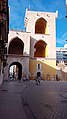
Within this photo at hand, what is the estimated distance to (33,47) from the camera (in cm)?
5441

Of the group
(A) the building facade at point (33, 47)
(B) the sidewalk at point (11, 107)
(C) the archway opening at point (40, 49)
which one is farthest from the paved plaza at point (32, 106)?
(C) the archway opening at point (40, 49)

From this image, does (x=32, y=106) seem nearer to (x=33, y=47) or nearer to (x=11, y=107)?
(x=11, y=107)

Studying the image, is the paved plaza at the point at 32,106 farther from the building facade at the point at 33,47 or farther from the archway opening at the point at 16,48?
the archway opening at the point at 16,48

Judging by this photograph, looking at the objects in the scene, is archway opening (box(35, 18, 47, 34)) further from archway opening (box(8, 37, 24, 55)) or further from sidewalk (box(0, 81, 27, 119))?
sidewalk (box(0, 81, 27, 119))

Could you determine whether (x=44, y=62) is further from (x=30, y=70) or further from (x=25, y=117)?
(x=25, y=117)

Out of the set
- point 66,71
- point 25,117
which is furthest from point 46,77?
point 25,117

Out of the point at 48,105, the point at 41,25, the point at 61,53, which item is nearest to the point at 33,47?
the point at 41,25

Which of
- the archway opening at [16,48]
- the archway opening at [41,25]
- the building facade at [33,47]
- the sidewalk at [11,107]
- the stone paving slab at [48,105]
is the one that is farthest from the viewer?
the archway opening at [41,25]

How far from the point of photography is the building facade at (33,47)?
51281 millimetres

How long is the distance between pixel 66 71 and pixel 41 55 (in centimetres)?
833

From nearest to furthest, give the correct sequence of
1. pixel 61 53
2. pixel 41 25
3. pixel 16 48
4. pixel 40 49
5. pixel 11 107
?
pixel 11 107, pixel 16 48, pixel 40 49, pixel 41 25, pixel 61 53

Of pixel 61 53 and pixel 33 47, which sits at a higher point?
pixel 61 53

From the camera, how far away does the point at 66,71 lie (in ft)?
193

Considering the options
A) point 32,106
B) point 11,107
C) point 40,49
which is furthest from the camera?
point 40,49
